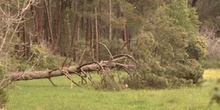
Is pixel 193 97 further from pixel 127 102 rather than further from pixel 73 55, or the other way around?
pixel 73 55

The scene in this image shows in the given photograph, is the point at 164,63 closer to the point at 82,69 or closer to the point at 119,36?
the point at 82,69

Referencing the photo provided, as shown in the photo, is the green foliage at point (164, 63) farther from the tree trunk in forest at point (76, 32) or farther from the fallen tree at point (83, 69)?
the tree trunk in forest at point (76, 32)

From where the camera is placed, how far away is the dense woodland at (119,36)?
20.9 metres

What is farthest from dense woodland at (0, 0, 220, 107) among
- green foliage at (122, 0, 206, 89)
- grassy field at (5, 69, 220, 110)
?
grassy field at (5, 69, 220, 110)

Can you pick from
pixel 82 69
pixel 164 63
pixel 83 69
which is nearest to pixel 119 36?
pixel 83 69

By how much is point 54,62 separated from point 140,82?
11.0m

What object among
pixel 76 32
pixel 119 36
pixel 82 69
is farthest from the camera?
pixel 119 36

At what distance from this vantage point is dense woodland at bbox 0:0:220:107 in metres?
20.9

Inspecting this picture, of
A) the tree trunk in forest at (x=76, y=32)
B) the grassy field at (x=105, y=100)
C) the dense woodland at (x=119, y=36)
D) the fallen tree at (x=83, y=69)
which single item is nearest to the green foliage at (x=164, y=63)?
the dense woodland at (x=119, y=36)

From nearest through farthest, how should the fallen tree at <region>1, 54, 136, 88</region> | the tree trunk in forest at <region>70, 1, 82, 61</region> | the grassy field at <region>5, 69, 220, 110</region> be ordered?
the grassy field at <region>5, 69, 220, 110</region> < the fallen tree at <region>1, 54, 136, 88</region> < the tree trunk in forest at <region>70, 1, 82, 61</region>

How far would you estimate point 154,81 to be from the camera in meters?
21.4

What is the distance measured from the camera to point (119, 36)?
196 feet

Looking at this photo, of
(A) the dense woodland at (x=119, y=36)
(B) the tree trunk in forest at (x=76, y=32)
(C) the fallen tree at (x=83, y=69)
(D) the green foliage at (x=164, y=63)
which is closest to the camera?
(A) the dense woodland at (x=119, y=36)

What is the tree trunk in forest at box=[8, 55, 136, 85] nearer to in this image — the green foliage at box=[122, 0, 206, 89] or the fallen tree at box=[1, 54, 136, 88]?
the fallen tree at box=[1, 54, 136, 88]
